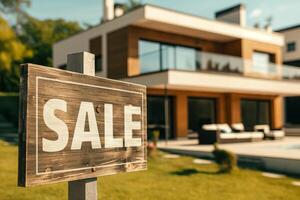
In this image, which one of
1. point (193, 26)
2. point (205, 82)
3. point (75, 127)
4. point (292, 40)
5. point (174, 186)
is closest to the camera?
point (75, 127)

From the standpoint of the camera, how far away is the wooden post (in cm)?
259

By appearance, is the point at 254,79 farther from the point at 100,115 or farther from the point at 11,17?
the point at 11,17

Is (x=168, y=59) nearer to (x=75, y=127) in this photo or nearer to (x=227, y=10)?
(x=227, y=10)

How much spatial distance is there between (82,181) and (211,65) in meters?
16.8

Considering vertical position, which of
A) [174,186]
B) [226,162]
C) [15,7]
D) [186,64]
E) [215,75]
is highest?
[15,7]

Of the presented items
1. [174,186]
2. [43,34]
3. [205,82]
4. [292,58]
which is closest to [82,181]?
[174,186]

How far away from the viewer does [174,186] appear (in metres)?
7.52

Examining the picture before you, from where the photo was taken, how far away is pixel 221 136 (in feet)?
53.7

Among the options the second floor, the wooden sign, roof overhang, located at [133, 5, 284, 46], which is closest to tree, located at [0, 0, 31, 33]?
the second floor

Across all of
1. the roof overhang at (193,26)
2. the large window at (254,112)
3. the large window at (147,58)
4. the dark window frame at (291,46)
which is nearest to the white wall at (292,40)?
the dark window frame at (291,46)

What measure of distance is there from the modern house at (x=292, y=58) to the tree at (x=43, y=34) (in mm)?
25380

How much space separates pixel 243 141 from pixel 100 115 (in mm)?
15832

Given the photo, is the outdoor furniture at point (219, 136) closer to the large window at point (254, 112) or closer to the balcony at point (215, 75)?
the balcony at point (215, 75)

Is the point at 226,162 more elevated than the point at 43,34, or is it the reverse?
the point at 43,34
